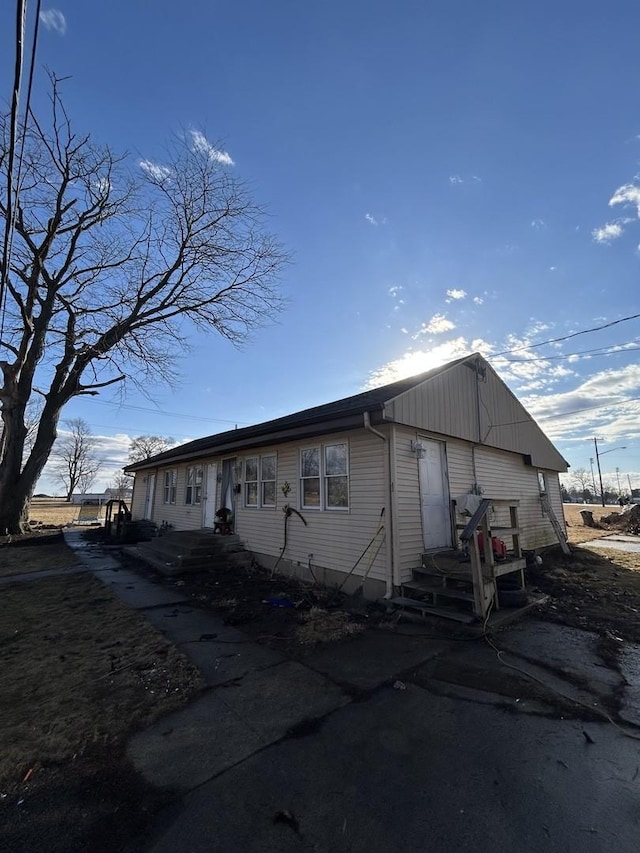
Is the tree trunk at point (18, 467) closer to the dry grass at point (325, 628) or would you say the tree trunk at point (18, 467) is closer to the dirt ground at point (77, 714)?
the dirt ground at point (77, 714)

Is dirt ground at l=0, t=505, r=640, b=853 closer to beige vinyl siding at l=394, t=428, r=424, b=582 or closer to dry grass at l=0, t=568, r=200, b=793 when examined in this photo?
dry grass at l=0, t=568, r=200, b=793

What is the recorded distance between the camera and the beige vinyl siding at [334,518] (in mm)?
6965

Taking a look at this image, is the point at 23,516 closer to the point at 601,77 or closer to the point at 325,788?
the point at 325,788

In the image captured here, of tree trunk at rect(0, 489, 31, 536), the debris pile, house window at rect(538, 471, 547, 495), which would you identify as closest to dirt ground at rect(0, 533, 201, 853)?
tree trunk at rect(0, 489, 31, 536)

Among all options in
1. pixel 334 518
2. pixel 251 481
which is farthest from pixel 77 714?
pixel 251 481

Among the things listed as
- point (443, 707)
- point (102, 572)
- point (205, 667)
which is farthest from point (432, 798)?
point (102, 572)

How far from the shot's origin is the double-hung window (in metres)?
9.72

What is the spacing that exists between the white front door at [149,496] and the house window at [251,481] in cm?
906

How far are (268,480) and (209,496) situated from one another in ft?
12.3

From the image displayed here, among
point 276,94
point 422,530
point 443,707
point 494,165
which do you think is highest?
point 276,94

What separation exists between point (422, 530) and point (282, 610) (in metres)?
2.92

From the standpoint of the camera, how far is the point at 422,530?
7.20 meters

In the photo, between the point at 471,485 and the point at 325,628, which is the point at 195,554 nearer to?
the point at 325,628

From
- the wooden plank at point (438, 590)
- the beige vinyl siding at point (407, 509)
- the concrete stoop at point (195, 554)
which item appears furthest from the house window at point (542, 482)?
the concrete stoop at point (195, 554)
